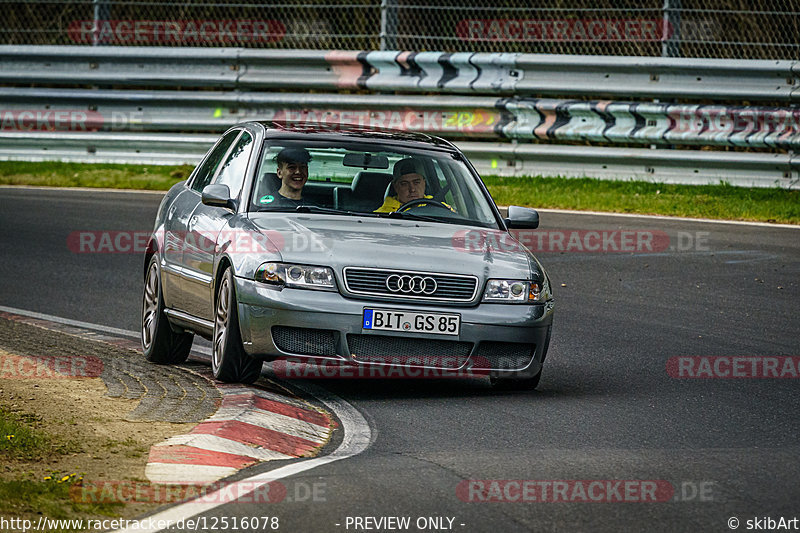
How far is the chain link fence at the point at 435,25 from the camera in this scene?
17750 millimetres

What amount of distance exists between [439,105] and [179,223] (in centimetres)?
908

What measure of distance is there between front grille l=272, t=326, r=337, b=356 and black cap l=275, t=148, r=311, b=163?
1.53 meters

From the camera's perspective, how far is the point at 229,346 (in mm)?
8016

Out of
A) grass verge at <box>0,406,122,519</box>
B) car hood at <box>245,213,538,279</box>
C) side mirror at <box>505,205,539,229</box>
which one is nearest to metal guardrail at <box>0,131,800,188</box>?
side mirror at <box>505,205,539,229</box>

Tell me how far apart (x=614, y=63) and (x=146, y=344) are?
30.5ft

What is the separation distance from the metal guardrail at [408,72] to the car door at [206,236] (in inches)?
347

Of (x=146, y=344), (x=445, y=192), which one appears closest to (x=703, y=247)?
(x=445, y=192)

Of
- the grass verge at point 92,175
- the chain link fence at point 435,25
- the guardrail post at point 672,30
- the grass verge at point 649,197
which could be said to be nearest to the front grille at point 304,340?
the grass verge at point 649,197

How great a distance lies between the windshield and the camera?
880 centimetres

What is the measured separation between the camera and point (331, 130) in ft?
30.8

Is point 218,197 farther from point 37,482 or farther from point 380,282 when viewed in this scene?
point 37,482

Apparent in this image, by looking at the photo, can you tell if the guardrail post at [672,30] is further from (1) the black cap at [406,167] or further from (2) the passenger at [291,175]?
(2) the passenger at [291,175]

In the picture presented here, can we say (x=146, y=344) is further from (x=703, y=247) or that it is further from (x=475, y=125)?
(x=475, y=125)

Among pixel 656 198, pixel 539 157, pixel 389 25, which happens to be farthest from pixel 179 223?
pixel 389 25
